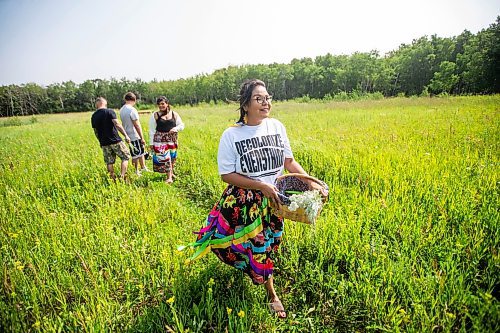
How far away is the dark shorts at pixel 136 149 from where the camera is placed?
20.5 feet

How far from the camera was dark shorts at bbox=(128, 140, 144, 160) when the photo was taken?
6.24m

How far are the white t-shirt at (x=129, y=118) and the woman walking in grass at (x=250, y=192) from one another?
15.4ft

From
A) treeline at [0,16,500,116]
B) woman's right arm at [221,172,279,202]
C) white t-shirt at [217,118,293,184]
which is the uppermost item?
treeline at [0,16,500,116]

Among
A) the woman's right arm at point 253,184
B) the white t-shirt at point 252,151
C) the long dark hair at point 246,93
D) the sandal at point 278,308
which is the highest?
the long dark hair at point 246,93

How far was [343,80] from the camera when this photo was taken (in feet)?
201

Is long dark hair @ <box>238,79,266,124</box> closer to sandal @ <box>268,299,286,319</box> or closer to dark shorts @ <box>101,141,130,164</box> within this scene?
sandal @ <box>268,299,286,319</box>

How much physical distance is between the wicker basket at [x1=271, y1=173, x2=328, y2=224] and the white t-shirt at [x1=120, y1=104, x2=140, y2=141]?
4919mm

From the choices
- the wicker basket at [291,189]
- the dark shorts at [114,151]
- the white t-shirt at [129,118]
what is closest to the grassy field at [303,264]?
the wicker basket at [291,189]

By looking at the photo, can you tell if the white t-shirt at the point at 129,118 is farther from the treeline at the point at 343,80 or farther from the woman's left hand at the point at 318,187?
the treeline at the point at 343,80

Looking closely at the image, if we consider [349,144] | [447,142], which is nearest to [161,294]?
[349,144]

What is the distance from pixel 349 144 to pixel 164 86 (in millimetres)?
91217

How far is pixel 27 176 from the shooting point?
5664mm

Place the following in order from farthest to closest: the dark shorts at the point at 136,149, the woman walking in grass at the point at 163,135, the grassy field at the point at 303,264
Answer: the dark shorts at the point at 136,149 → the woman walking in grass at the point at 163,135 → the grassy field at the point at 303,264

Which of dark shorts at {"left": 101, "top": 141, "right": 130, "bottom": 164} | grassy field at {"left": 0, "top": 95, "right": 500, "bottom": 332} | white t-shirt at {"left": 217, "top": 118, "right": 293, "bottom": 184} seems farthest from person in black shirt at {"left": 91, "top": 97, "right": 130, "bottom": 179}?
white t-shirt at {"left": 217, "top": 118, "right": 293, "bottom": 184}
